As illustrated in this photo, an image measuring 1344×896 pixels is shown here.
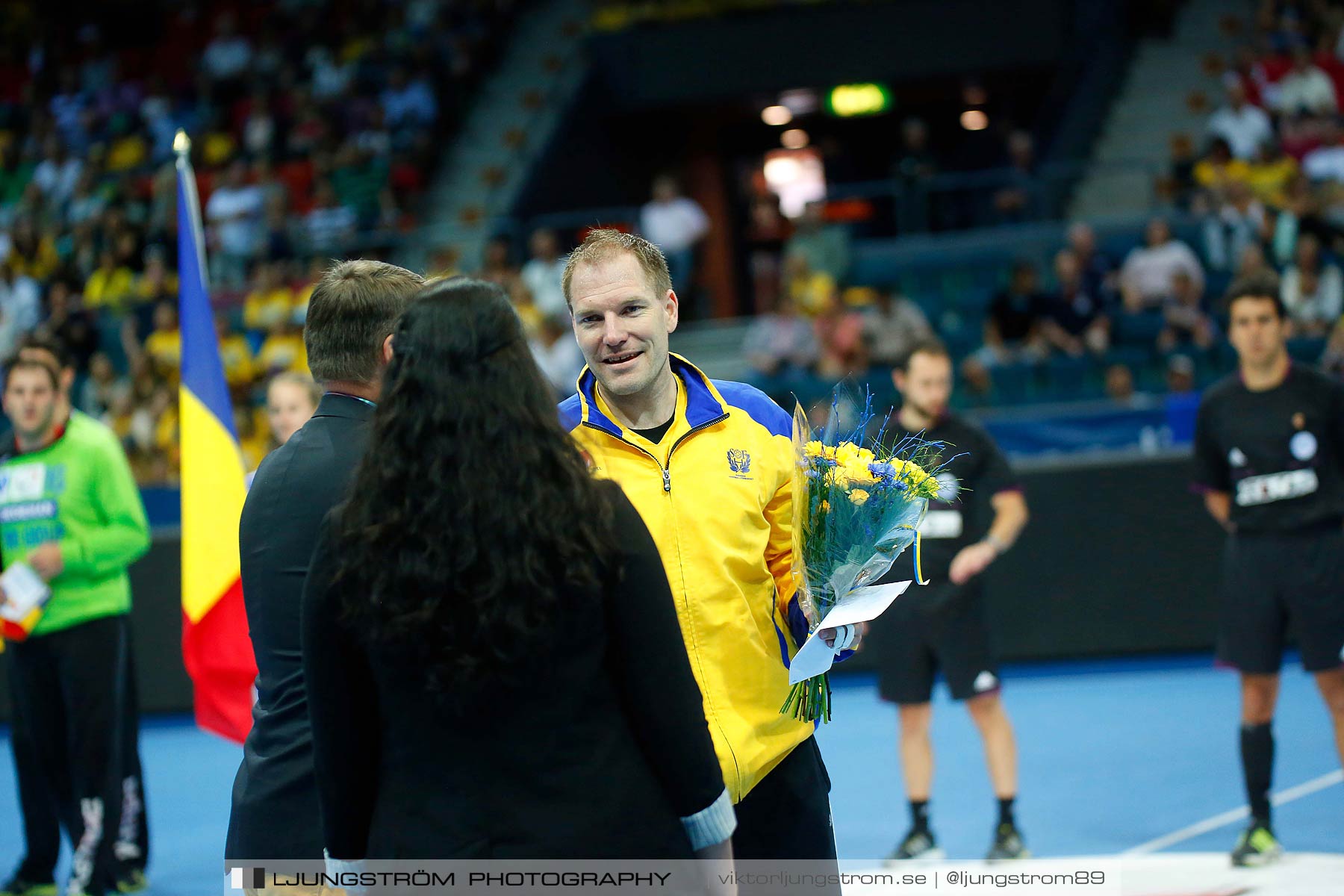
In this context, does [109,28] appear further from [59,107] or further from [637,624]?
[637,624]

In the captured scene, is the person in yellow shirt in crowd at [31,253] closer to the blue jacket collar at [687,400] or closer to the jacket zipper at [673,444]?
the blue jacket collar at [687,400]

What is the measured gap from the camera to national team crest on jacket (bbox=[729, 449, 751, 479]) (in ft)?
9.44

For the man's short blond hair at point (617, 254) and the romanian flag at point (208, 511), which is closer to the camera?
the man's short blond hair at point (617, 254)

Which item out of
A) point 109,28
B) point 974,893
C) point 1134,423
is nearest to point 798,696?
point 974,893

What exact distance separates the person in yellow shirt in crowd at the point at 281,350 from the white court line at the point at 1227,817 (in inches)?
389

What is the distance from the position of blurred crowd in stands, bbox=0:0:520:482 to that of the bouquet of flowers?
10332mm

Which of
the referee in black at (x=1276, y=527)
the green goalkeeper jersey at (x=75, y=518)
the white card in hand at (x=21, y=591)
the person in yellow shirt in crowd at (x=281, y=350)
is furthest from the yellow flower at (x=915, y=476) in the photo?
the person in yellow shirt in crowd at (x=281, y=350)

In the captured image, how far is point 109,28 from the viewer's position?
22.0 metres

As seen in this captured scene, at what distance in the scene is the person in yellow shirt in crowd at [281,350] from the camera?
1373 centimetres

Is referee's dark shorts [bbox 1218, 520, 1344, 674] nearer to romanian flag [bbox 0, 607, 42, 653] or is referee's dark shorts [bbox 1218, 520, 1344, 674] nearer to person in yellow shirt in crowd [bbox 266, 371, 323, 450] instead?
person in yellow shirt in crowd [bbox 266, 371, 323, 450]

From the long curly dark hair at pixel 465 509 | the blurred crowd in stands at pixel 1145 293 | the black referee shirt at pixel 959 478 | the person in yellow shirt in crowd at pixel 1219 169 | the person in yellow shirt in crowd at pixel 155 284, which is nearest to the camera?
the long curly dark hair at pixel 465 509

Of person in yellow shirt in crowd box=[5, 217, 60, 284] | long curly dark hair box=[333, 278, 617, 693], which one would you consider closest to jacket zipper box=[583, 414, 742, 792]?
long curly dark hair box=[333, 278, 617, 693]

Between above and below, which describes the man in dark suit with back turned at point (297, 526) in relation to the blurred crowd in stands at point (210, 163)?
below

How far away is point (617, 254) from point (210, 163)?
1711cm
